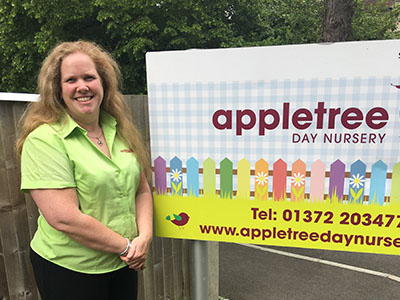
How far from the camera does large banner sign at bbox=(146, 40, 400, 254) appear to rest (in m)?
1.45

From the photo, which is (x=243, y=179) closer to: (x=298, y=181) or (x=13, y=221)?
(x=298, y=181)

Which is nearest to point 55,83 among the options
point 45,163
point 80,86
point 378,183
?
point 80,86

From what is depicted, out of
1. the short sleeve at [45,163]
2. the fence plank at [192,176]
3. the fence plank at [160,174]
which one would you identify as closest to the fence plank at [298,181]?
the fence plank at [192,176]

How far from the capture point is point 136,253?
1498 millimetres

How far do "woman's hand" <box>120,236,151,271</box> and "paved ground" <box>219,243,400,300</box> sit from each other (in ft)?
6.58

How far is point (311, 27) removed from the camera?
1182cm

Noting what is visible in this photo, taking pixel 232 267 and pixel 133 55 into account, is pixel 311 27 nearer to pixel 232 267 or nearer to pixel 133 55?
pixel 133 55

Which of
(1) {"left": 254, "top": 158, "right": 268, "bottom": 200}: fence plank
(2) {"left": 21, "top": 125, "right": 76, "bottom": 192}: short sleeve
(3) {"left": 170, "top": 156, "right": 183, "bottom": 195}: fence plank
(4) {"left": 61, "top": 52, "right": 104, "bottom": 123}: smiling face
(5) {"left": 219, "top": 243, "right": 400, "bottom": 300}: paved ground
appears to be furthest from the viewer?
(5) {"left": 219, "top": 243, "right": 400, "bottom": 300}: paved ground

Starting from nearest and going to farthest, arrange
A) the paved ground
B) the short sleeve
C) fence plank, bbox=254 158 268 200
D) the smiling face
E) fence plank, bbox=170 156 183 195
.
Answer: the short sleeve < the smiling face < fence plank, bbox=254 158 268 200 < fence plank, bbox=170 156 183 195 < the paved ground

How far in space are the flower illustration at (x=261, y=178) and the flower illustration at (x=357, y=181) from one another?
0.40m

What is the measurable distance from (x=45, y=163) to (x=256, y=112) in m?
0.97

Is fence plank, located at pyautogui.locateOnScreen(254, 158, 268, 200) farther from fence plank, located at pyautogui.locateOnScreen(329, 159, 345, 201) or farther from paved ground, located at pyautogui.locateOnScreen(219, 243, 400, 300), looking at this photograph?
paved ground, located at pyautogui.locateOnScreen(219, 243, 400, 300)

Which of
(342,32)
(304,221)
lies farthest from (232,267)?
(342,32)

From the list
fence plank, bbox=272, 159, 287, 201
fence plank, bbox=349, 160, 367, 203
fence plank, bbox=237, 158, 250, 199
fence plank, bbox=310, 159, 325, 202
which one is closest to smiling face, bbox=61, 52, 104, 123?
fence plank, bbox=237, 158, 250, 199
